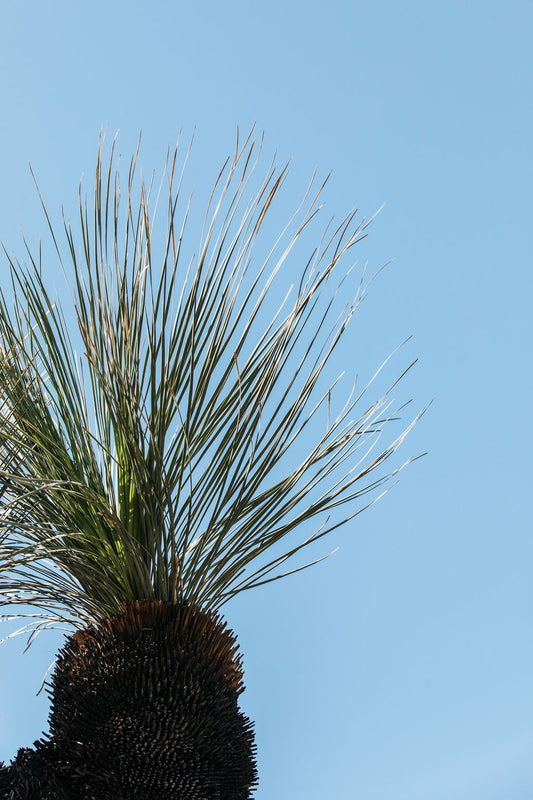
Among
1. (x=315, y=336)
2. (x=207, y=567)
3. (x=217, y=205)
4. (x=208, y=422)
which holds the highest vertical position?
(x=217, y=205)

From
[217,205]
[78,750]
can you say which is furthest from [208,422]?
[78,750]

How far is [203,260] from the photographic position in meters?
1.65

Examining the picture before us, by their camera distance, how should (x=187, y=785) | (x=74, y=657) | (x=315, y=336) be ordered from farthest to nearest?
(x=315, y=336)
(x=74, y=657)
(x=187, y=785)

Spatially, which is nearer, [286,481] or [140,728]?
[140,728]

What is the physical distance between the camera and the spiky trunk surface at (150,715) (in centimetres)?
140

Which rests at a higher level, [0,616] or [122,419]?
[122,419]

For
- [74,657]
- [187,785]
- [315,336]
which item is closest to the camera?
[187,785]

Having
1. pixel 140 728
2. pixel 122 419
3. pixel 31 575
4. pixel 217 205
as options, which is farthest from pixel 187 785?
pixel 217 205

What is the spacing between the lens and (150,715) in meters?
1.42

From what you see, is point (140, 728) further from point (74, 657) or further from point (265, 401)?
point (265, 401)

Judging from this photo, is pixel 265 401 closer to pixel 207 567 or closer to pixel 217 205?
pixel 207 567

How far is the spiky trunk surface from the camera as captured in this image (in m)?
1.40

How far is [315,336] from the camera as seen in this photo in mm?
1726

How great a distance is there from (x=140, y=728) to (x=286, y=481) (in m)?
0.53
